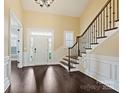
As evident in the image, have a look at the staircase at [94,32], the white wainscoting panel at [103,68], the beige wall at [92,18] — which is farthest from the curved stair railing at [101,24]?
the white wainscoting panel at [103,68]

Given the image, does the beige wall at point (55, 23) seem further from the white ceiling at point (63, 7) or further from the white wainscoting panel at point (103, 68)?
the white wainscoting panel at point (103, 68)

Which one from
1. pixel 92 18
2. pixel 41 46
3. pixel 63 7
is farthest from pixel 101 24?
pixel 41 46

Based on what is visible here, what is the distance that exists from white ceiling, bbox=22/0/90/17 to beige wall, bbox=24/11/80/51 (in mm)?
330

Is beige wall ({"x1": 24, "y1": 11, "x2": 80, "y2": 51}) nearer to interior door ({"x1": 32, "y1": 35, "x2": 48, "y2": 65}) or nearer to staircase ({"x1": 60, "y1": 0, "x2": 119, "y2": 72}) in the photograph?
interior door ({"x1": 32, "y1": 35, "x2": 48, "y2": 65})

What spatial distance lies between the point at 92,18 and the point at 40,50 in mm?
4007

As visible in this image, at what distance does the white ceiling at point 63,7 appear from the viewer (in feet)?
24.5

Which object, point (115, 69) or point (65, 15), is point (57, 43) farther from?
point (115, 69)

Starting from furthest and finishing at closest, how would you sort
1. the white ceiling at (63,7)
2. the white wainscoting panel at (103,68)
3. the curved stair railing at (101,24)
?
the white ceiling at (63,7), the curved stair railing at (101,24), the white wainscoting panel at (103,68)

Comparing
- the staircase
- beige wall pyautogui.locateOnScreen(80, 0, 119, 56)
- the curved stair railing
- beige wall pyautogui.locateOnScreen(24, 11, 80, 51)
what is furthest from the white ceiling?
the curved stair railing

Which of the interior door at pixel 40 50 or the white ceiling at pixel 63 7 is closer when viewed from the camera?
the white ceiling at pixel 63 7

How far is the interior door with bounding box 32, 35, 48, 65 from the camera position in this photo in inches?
321

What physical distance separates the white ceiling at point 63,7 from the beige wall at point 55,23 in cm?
33
